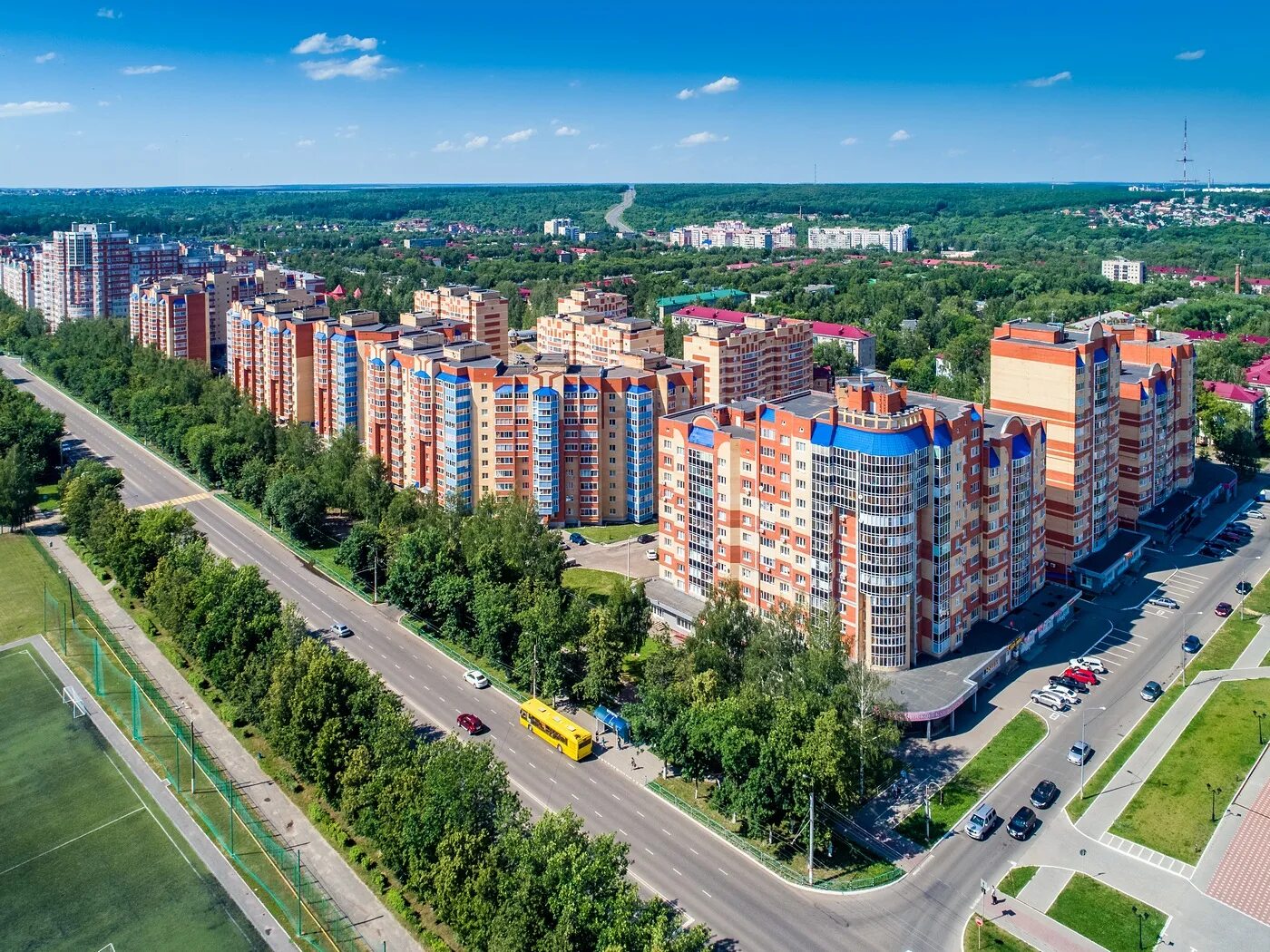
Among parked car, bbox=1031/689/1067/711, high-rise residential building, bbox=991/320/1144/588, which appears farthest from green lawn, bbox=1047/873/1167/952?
high-rise residential building, bbox=991/320/1144/588

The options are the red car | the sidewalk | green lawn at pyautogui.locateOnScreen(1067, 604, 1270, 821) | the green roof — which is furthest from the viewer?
the green roof

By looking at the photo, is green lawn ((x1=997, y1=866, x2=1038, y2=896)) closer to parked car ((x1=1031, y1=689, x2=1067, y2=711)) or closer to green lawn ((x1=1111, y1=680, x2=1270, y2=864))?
green lawn ((x1=1111, y1=680, x2=1270, y2=864))

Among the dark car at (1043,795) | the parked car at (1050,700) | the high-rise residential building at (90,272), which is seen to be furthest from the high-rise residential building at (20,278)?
the dark car at (1043,795)

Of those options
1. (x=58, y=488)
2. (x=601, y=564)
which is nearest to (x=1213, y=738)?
(x=601, y=564)

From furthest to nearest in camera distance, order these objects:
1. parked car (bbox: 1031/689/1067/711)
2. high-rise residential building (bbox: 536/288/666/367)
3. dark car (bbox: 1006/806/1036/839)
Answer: high-rise residential building (bbox: 536/288/666/367) → parked car (bbox: 1031/689/1067/711) → dark car (bbox: 1006/806/1036/839)

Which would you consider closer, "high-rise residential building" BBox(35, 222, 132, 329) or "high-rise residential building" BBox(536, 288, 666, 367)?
"high-rise residential building" BBox(536, 288, 666, 367)

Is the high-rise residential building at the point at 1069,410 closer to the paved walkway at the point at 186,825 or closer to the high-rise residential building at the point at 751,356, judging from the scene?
the high-rise residential building at the point at 751,356

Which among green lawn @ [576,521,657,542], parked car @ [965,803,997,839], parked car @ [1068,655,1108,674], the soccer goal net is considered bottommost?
parked car @ [965,803,997,839]
